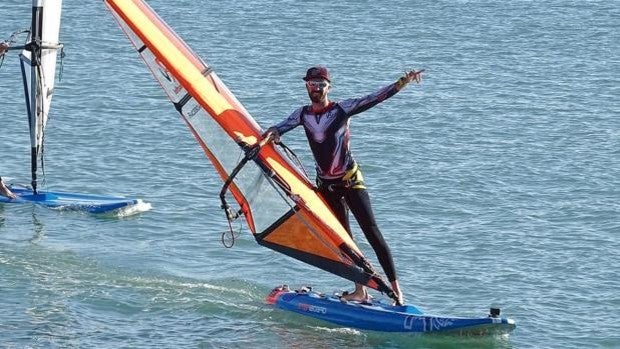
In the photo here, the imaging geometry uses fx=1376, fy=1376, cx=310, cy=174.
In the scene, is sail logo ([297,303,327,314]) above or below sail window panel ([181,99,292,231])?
below

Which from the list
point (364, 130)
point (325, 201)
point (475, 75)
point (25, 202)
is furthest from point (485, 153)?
point (325, 201)

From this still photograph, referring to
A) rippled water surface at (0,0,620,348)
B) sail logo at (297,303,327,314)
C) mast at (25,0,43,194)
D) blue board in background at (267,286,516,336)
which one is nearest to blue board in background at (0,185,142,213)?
rippled water surface at (0,0,620,348)

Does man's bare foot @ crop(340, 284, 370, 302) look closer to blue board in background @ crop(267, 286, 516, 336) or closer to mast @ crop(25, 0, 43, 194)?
blue board in background @ crop(267, 286, 516, 336)

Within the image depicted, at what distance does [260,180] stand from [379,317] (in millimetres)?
1788

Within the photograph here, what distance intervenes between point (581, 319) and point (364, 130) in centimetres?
987

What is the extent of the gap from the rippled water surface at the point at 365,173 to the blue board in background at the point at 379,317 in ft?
0.39

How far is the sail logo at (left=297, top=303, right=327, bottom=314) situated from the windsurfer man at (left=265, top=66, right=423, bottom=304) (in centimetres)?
80

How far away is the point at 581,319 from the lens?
48.0 ft

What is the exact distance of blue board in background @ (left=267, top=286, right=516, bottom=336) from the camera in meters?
12.9

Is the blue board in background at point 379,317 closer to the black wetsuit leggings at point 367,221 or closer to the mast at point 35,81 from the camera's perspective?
the black wetsuit leggings at point 367,221

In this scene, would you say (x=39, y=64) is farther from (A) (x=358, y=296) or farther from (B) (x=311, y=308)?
(A) (x=358, y=296)

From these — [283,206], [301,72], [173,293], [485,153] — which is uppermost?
[301,72]

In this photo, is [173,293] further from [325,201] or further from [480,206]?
[480,206]

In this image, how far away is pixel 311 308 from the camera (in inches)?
545
